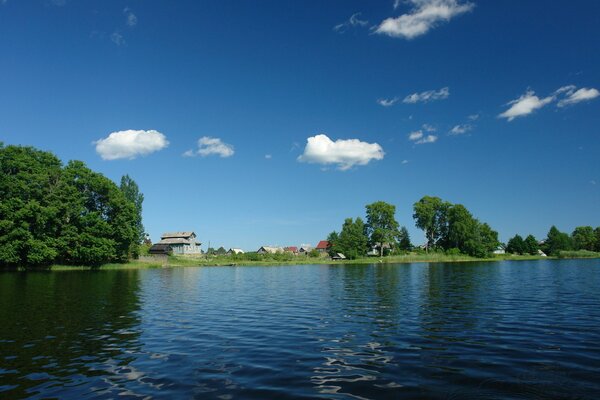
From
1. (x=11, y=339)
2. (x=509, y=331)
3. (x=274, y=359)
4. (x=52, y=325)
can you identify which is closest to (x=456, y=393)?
(x=274, y=359)

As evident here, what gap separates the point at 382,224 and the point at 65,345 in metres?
145

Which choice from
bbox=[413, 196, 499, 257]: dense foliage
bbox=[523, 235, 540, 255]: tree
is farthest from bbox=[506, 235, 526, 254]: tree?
bbox=[413, 196, 499, 257]: dense foliage

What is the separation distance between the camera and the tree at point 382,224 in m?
153

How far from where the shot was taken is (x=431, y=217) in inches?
6137

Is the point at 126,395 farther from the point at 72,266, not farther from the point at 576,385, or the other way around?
the point at 72,266

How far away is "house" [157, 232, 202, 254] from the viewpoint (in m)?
147

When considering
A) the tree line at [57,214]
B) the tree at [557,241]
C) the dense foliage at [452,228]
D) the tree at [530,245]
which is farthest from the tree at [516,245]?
the tree line at [57,214]

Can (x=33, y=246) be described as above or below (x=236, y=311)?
above

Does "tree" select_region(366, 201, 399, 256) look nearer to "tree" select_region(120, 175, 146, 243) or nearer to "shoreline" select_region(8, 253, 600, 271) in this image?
"shoreline" select_region(8, 253, 600, 271)

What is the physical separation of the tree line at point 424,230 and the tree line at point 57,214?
265 ft

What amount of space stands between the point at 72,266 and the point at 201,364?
270 ft

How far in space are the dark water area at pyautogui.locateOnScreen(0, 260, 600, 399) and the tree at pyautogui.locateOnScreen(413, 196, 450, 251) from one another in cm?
12910

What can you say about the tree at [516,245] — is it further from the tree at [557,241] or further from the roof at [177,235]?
the roof at [177,235]

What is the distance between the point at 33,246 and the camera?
7125 cm
